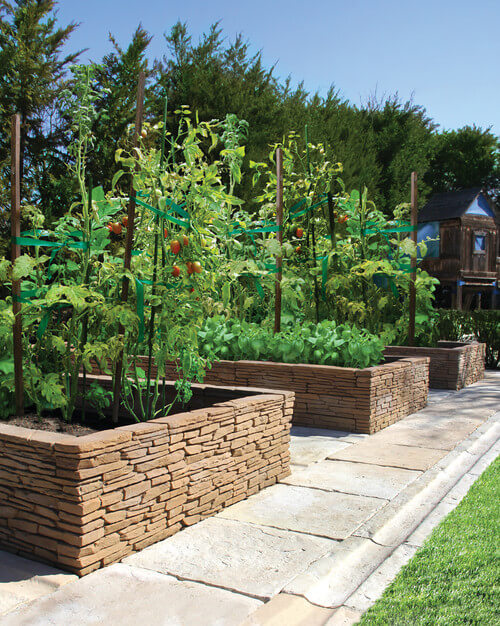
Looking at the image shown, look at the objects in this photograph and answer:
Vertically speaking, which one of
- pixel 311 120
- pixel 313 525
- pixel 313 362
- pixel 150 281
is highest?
pixel 311 120

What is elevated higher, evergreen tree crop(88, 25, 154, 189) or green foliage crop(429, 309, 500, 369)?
evergreen tree crop(88, 25, 154, 189)

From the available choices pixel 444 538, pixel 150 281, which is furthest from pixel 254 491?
pixel 150 281

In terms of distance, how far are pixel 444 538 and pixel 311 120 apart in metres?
21.1

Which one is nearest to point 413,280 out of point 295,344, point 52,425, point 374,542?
point 295,344

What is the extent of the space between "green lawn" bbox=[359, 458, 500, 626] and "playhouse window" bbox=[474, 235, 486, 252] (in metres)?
25.0

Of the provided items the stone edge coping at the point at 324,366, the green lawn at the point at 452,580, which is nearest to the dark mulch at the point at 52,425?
the green lawn at the point at 452,580

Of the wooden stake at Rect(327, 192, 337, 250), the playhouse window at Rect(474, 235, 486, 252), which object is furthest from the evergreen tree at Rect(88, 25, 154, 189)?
the playhouse window at Rect(474, 235, 486, 252)

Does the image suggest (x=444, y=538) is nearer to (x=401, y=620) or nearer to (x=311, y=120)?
(x=401, y=620)

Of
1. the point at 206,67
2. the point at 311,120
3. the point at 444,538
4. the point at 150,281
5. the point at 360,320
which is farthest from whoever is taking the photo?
the point at 311,120

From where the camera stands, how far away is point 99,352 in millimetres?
3309

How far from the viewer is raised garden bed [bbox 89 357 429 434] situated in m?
5.48

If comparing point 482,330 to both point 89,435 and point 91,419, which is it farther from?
point 89,435

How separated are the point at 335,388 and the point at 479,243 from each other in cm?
2350

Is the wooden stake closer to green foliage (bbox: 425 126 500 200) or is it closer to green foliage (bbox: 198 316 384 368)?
green foliage (bbox: 198 316 384 368)
